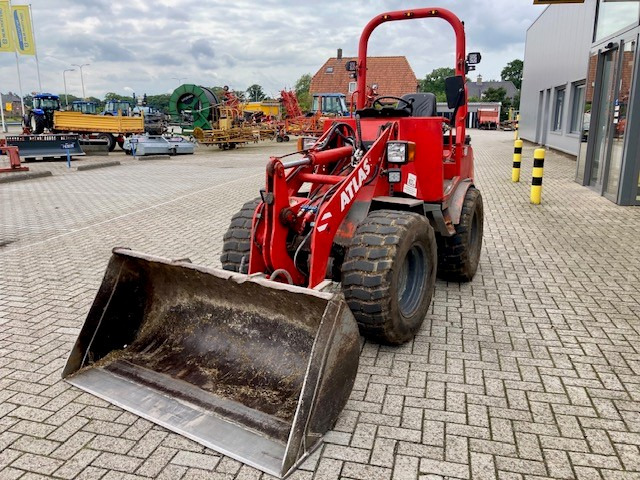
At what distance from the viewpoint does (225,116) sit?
2722cm

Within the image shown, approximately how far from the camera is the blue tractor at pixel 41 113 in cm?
2494

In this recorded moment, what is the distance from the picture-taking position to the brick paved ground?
2869 millimetres

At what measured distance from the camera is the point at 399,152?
447 centimetres

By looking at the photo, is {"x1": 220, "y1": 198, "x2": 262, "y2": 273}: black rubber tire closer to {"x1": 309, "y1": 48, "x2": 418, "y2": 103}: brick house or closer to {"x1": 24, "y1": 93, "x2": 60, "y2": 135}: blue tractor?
{"x1": 24, "y1": 93, "x2": 60, "y2": 135}: blue tractor

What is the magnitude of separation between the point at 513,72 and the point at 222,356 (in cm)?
10891

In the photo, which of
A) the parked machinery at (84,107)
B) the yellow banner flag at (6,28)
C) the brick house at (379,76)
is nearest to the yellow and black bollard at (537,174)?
the parked machinery at (84,107)

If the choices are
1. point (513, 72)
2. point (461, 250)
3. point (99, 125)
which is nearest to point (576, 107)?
point (461, 250)

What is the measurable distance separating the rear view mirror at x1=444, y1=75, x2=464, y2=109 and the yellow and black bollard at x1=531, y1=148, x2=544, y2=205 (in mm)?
5511

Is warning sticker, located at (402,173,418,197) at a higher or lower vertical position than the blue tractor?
lower

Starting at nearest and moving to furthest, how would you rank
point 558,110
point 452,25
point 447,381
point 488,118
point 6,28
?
point 447,381
point 452,25
point 558,110
point 6,28
point 488,118

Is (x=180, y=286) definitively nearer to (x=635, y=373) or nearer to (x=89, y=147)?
(x=635, y=373)

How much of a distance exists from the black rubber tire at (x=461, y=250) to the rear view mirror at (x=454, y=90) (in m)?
1.07

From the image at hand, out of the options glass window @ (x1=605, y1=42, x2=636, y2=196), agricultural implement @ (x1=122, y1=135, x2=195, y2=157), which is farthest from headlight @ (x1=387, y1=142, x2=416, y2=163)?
agricultural implement @ (x1=122, y1=135, x2=195, y2=157)

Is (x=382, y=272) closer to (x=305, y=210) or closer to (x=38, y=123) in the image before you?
(x=305, y=210)
